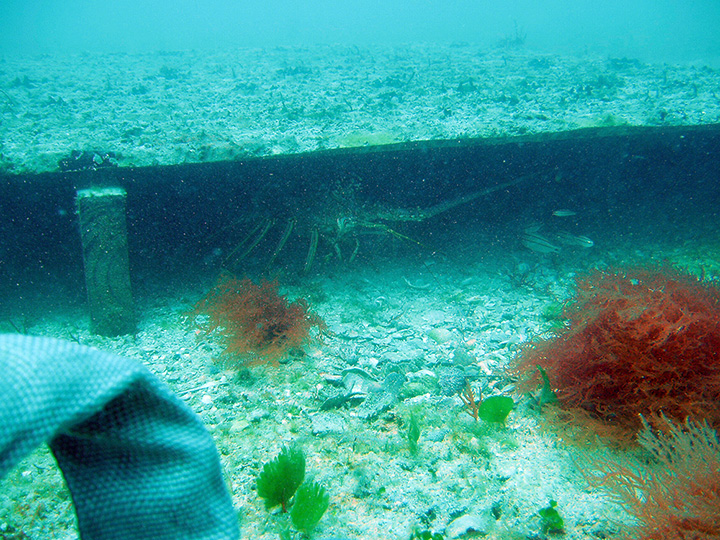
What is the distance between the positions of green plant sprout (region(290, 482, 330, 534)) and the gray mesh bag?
0.79m

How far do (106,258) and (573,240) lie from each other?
566 centimetres

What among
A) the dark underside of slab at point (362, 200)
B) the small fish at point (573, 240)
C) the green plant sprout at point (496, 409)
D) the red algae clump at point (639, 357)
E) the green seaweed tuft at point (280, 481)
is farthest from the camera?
the small fish at point (573, 240)

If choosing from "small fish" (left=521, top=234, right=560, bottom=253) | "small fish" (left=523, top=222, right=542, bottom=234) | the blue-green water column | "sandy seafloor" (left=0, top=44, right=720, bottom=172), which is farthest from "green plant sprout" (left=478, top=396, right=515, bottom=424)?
the blue-green water column

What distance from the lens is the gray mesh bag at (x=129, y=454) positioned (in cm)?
80

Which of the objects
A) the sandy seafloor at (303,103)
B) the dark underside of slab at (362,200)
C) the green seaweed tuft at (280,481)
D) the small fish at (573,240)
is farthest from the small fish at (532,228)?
the green seaweed tuft at (280,481)

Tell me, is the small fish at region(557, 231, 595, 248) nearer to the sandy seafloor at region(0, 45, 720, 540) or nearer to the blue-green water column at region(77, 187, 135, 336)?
the sandy seafloor at region(0, 45, 720, 540)

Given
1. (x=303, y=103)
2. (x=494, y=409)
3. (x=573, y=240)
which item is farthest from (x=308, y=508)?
(x=573, y=240)

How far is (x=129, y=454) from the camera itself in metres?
0.94

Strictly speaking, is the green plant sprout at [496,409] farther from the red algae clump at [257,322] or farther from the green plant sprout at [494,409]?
the red algae clump at [257,322]

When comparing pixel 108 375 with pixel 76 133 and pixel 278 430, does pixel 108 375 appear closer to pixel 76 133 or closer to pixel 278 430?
pixel 278 430

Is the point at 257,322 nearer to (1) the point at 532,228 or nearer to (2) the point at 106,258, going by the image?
(2) the point at 106,258

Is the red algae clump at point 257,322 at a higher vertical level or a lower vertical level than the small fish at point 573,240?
lower

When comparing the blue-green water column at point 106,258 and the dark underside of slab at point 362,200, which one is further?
the dark underside of slab at point 362,200

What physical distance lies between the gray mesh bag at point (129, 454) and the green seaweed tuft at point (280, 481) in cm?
88
